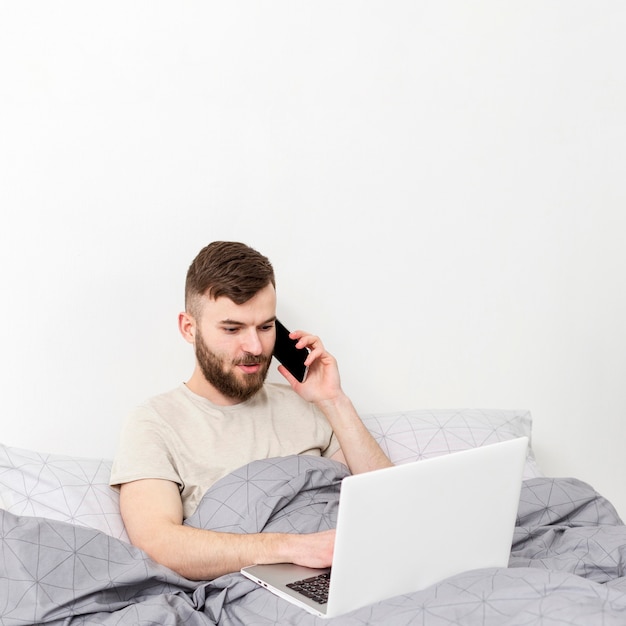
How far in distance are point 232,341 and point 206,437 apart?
0.73 ft

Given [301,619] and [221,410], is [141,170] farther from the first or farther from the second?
[301,619]

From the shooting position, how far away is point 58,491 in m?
1.86

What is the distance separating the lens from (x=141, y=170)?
2.21m

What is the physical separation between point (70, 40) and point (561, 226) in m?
1.56

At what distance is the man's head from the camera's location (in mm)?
2023

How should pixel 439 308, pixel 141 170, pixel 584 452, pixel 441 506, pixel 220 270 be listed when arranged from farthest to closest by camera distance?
pixel 584 452 < pixel 439 308 < pixel 141 170 < pixel 220 270 < pixel 441 506

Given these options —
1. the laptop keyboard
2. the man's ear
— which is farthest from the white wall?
the laptop keyboard

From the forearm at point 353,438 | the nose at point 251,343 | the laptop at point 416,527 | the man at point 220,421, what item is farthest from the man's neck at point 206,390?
the laptop at point 416,527

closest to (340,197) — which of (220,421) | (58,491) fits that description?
(220,421)

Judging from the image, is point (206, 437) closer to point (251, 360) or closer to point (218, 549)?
point (251, 360)

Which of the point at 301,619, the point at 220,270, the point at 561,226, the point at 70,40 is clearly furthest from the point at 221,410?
the point at 561,226

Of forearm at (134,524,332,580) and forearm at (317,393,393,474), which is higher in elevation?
forearm at (317,393,393,474)

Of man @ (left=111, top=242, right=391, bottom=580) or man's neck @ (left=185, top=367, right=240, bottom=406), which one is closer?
man @ (left=111, top=242, right=391, bottom=580)

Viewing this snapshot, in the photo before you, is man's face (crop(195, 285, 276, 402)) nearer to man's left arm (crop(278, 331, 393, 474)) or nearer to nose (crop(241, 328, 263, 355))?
nose (crop(241, 328, 263, 355))
